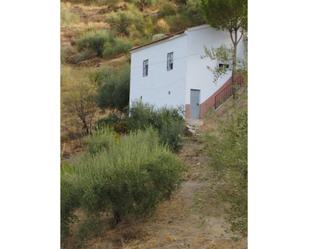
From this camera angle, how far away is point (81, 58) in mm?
6613

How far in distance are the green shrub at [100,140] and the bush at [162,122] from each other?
49 cm

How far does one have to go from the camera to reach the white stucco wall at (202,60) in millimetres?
5758

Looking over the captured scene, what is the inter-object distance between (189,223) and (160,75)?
6.52 ft

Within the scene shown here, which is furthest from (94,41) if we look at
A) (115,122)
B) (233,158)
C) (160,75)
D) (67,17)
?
(233,158)

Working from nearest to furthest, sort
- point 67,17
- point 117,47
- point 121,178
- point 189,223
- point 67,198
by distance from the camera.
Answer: point 189,223, point 67,198, point 121,178, point 67,17, point 117,47

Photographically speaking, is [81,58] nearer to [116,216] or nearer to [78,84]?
[78,84]

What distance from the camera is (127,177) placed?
570 centimetres

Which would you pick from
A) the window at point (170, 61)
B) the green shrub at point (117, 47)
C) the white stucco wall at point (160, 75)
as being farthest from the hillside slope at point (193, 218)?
the green shrub at point (117, 47)

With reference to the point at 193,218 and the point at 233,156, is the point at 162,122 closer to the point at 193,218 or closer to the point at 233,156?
the point at 193,218

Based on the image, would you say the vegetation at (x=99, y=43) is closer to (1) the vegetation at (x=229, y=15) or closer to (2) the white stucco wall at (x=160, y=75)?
(2) the white stucco wall at (x=160, y=75)

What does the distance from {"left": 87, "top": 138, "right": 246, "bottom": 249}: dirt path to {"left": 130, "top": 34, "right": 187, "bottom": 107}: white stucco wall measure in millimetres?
652

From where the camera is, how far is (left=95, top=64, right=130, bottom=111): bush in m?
6.71
